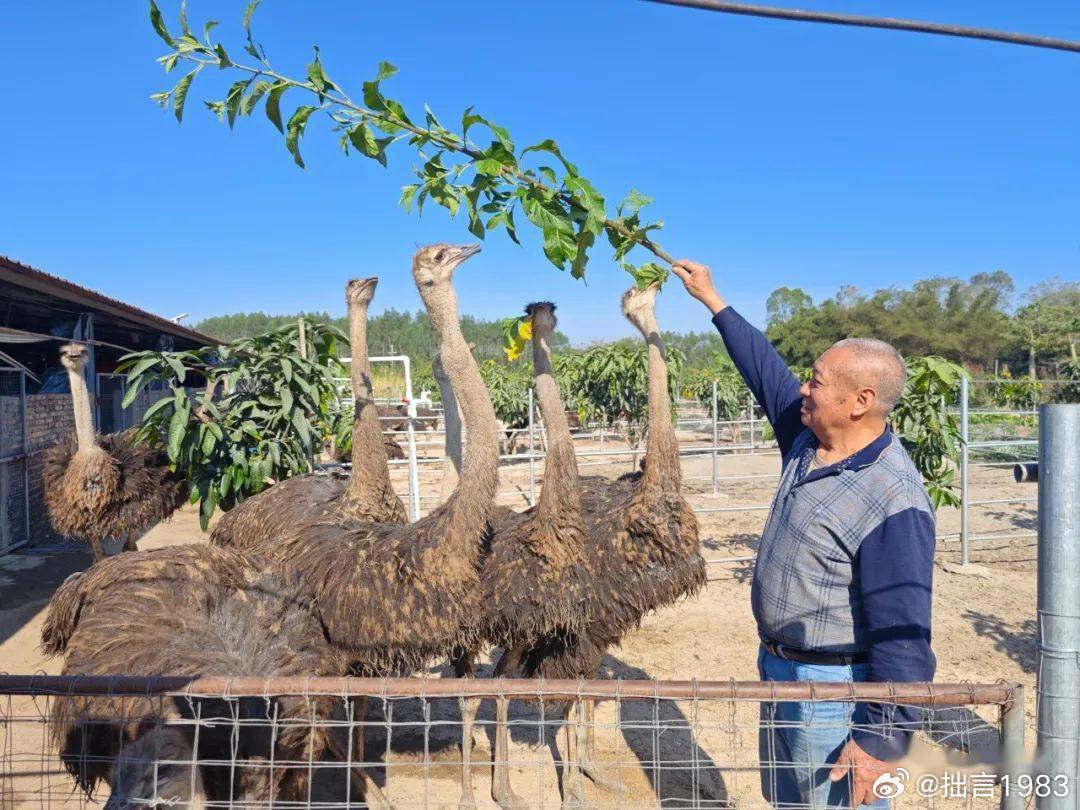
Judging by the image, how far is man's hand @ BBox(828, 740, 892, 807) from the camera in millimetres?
1855

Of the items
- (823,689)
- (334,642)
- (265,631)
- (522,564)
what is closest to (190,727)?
(265,631)

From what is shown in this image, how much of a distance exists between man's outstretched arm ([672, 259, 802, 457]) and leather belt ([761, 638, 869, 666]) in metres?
0.67

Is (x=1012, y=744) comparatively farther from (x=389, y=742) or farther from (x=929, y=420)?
(x=929, y=420)

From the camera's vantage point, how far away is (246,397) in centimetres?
547

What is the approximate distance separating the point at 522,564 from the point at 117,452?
4.98 metres

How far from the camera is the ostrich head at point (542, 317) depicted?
400cm

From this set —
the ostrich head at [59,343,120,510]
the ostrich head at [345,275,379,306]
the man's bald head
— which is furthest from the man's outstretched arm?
the ostrich head at [59,343,120,510]

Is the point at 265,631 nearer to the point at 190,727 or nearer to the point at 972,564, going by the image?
the point at 190,727

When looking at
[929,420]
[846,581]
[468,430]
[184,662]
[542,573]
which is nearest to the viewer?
[846,581]

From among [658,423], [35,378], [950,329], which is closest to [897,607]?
[658,423]

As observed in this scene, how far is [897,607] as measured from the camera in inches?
75.6

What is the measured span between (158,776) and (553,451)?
2.09 metres

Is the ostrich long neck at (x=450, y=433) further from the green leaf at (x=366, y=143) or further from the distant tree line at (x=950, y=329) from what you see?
the distant tree line at (x=950, y=329)

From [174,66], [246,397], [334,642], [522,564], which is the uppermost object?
[174,66]
